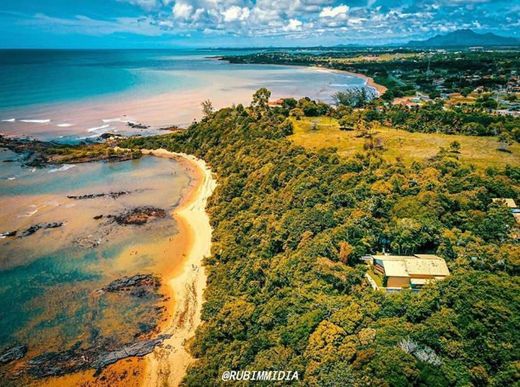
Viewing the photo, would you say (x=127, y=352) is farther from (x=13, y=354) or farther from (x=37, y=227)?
(x=37, y=227)

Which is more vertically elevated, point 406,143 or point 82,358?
point 406,143

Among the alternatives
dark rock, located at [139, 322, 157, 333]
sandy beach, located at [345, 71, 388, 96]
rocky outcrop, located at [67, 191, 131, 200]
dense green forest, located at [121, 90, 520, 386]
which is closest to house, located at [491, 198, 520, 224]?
dense green forest, located at [121, 90, 520, 386]

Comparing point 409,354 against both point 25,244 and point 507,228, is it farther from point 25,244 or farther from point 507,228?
point 25,244

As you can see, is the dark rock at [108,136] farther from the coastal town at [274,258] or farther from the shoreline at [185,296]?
the shoreline at [185,296]

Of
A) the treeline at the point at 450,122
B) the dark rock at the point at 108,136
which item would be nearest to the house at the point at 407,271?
the treeline at the point at 450,122

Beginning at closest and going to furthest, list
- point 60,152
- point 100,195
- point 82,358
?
point 82,358 < point 100,195 < point 60,152

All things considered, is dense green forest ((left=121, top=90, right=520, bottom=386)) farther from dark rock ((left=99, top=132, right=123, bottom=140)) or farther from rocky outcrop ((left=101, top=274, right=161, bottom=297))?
dark rock ((left=99, top=132, right=123, bottom=140))

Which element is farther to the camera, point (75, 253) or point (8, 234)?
point (8, 234)

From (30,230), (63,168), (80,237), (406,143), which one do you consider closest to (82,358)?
(80,237)
